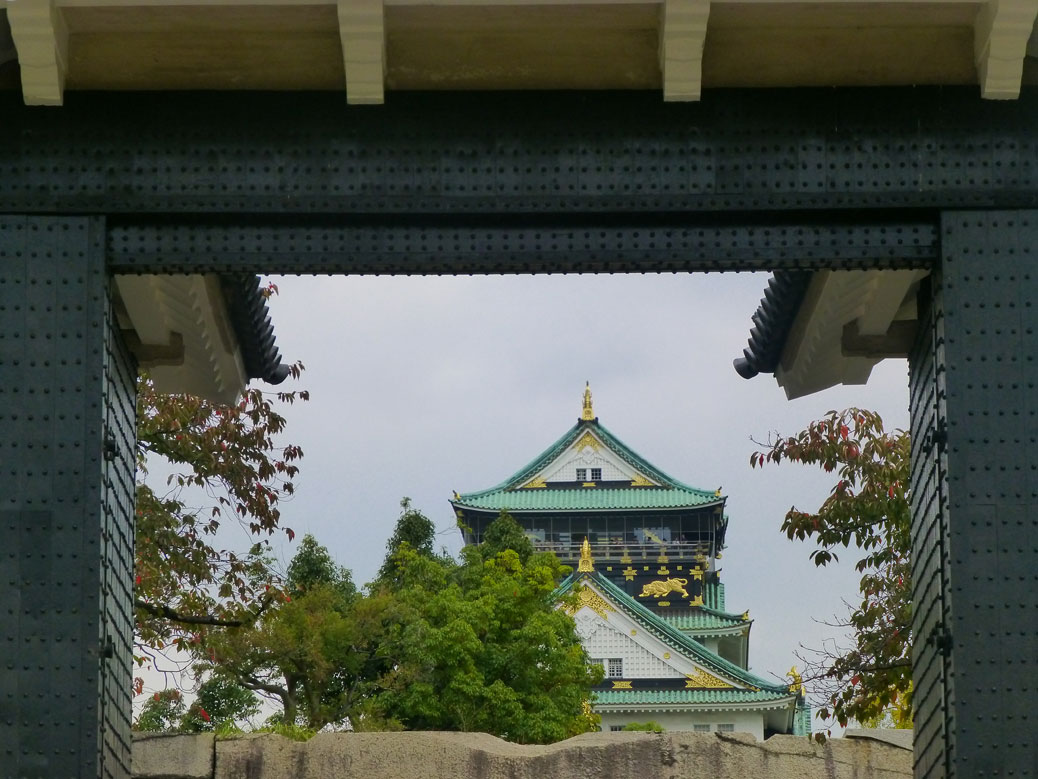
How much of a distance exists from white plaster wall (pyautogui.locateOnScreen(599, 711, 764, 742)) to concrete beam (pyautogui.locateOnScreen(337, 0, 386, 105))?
1314 inches

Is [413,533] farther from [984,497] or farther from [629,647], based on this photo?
[984,497]

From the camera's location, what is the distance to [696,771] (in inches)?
535

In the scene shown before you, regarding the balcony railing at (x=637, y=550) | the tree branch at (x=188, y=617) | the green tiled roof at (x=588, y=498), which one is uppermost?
the green tiled roof at (x=588, y=498)

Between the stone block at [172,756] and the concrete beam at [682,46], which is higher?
the concrete beam at [682,46]

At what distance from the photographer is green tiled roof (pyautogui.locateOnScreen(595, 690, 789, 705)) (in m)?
39.2

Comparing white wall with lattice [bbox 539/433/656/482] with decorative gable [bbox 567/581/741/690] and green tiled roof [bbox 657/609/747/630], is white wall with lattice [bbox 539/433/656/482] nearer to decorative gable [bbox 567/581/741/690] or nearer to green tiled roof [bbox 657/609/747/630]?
green tiled roof [bbox 657/609/747/630]

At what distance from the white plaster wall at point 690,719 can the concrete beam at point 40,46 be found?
33.7m

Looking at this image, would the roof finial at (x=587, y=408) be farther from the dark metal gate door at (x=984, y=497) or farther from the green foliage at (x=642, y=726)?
the dark metal gate door at (x=984, y=497)

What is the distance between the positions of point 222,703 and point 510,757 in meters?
16.8

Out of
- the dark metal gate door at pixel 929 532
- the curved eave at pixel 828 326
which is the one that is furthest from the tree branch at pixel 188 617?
the dark metal gate door at pixel 929 532

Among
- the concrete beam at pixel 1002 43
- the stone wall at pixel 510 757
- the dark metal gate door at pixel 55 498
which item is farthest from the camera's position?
the stone wall at pixel 510 757

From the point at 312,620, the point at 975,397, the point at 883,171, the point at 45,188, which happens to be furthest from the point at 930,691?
the point at 312,620

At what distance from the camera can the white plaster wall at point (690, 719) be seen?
1553 inches

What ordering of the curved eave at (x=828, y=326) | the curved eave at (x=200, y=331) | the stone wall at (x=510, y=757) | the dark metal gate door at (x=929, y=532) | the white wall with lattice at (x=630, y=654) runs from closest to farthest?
1. the dark metal gate door at (x=929, y=532)
2. the curved eave at (x=828, y=326)
3. the curved eave at (x=200, y=331)
4. the stone wall at (x=510, y=757)
5. the white wall with lattice at (x=630, y=654)
